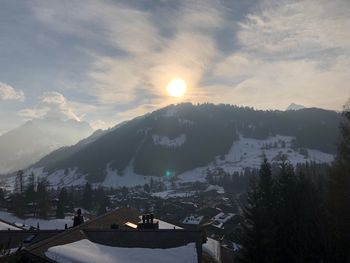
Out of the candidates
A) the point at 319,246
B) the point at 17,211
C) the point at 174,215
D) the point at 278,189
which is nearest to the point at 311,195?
the point at 278,189

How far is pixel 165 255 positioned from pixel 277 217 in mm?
12238

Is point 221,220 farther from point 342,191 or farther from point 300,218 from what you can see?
point 342,191

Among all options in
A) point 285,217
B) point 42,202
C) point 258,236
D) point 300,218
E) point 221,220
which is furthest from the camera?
point 42,202

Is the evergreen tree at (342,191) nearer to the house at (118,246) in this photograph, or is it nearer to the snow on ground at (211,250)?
the house at (118,246)

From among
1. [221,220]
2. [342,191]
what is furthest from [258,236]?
[221,220]

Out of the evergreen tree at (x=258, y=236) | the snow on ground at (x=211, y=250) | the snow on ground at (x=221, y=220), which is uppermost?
the evergreen tree at (x=258, y=236)

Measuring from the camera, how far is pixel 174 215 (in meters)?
129

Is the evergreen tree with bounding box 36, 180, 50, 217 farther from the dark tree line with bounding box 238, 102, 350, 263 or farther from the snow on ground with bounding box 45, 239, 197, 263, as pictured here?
A: the snow on ground with bounding box 45, 239, 197, 263

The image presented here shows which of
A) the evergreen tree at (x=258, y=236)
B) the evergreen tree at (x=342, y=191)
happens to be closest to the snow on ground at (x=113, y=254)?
the evergreen tree at (x=258, y=236)

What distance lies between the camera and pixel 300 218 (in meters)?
33.6

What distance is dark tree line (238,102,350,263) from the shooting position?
26500mm

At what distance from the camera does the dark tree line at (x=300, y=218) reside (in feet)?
86.9

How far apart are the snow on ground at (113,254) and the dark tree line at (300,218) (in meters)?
7.44

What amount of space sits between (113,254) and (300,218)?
54.4 ft
